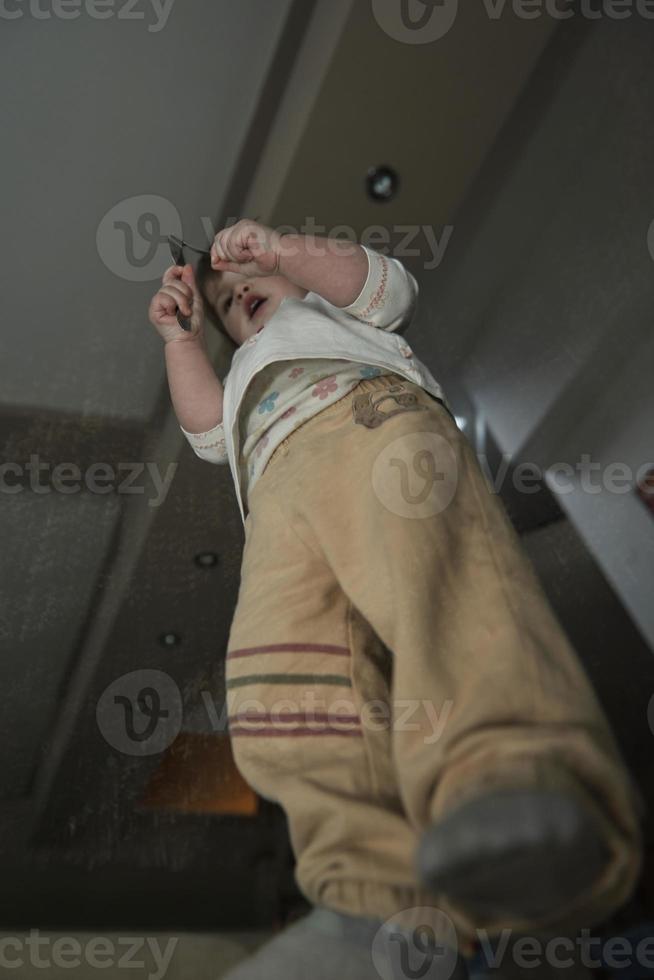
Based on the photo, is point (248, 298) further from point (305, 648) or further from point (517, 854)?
point (517, 854)

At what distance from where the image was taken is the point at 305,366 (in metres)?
0.66

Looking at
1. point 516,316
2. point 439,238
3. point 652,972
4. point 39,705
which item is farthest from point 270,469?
point 439,238

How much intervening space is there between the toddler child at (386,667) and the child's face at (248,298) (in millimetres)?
84

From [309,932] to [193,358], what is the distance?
454mm

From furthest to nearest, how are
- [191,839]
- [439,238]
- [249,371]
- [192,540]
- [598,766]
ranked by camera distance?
[439,238], [192,540], [249,371], [191,839], [598,766]

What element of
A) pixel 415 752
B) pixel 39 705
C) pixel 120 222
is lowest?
pixel 39 705

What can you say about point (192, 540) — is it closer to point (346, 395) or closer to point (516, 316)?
point (346, 395)

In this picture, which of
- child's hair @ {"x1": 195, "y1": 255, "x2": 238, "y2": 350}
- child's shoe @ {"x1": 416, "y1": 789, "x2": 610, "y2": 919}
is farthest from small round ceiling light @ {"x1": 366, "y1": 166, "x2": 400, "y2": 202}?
child's shoe @ {"x1": 416, "y1": 789, "x2": 610, "y2": 919}

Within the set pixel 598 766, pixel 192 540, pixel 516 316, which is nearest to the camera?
pixel 598 766

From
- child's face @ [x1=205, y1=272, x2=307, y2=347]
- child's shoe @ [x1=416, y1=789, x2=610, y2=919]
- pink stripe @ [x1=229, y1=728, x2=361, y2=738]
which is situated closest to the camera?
child's shoe @ [x1=416, y1=789, x2=610, y2=919]

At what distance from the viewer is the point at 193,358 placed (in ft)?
2.32

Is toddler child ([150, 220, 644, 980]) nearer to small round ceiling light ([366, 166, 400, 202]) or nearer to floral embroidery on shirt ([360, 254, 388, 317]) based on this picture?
floral embroidery on shirt ([360, 254, 388, 317])

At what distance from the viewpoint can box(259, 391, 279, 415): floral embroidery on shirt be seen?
0.64 m

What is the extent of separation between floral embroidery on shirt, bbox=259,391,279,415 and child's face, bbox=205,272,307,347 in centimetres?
14
